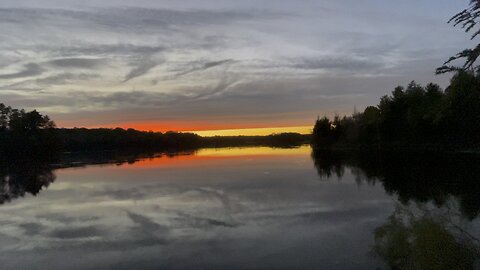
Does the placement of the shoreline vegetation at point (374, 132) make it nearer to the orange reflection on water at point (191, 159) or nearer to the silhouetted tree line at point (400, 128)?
the silhouetted tree line at point (400, 128)

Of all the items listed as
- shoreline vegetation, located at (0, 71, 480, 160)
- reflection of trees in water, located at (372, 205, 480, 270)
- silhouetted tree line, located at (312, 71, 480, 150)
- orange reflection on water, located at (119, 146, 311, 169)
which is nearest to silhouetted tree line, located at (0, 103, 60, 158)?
shoreline vegetation, located at (0, 71, 480, 160)

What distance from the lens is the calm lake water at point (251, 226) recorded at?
10.9 metres

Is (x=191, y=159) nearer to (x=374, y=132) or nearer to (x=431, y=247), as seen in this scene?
(x=374, y=132)

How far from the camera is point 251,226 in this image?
1764 centimetres

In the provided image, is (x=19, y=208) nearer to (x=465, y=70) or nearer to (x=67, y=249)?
(x=67, y=249)

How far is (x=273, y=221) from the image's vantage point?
18469 millimetres

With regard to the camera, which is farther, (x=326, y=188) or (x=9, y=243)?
(x=326, y=188)

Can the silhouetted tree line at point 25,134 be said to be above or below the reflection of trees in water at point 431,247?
above

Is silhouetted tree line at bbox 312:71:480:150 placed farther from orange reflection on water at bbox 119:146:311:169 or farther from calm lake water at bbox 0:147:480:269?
calm lake water at bbox 0:147:480:269

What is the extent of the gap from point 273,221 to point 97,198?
44.2 ft

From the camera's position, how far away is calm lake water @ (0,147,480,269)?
10891 millimetres

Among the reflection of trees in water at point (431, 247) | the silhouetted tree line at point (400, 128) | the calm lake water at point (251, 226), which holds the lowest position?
the calm lake water at point (251, 226)

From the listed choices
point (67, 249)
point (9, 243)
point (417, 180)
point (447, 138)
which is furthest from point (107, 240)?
point (447, 138)

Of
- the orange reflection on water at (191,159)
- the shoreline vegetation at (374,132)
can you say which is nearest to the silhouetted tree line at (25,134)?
the shoreline vegetation at (374,132)
